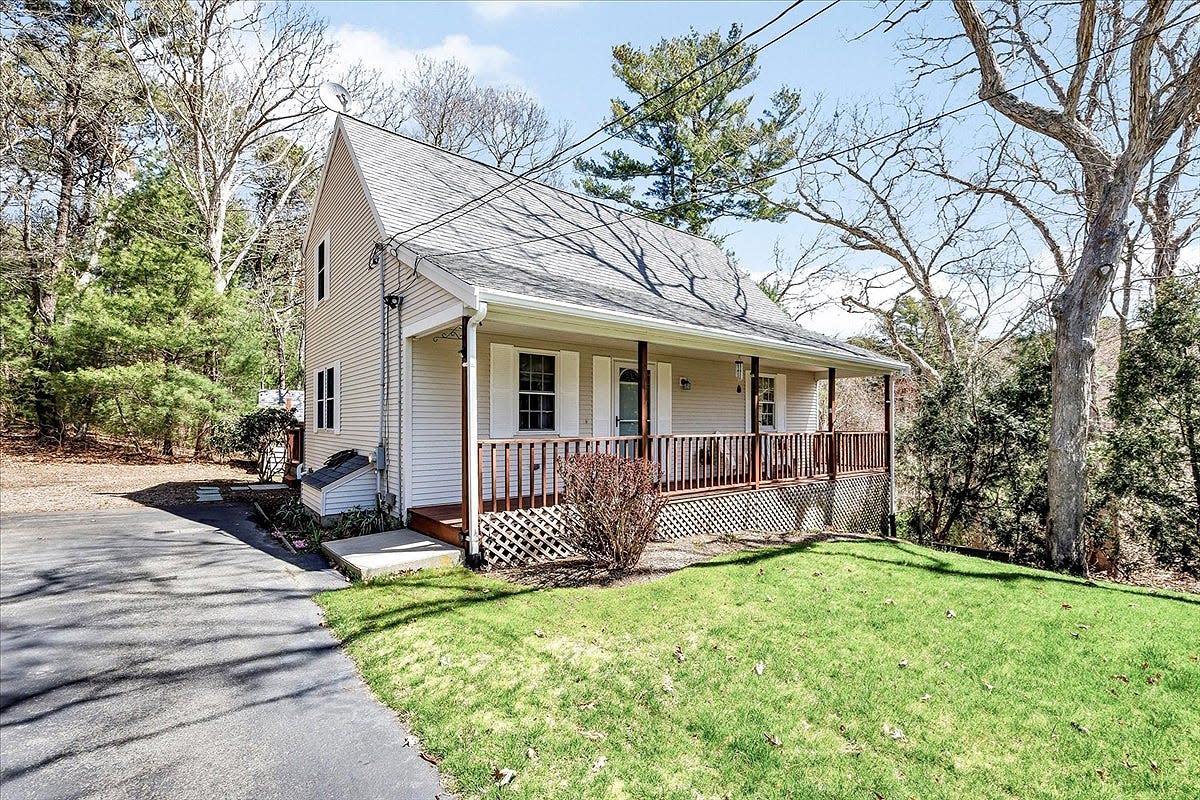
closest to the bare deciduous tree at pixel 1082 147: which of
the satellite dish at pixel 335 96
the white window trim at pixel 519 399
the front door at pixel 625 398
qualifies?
the front door at pixel 625 398

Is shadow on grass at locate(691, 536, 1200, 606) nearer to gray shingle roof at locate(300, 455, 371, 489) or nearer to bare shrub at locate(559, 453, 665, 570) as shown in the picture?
bare shrub at locate(559, 453, 665, 570)

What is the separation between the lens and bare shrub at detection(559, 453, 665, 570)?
20.8ft

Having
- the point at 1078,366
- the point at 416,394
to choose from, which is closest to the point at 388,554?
the point at 416,394

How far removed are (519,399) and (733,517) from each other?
13.1 feet

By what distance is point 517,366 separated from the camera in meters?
9.00

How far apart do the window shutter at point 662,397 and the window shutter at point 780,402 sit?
4.22 metres

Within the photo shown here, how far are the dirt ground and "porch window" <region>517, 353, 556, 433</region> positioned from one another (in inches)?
304

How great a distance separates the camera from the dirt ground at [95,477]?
11219 millimetres

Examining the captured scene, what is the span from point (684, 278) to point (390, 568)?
893 centimetres

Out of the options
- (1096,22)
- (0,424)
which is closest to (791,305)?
(1096,22)

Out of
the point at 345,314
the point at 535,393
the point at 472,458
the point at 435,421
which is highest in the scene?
the point at 345,314

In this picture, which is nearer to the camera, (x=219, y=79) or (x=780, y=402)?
(x=780, y=402)

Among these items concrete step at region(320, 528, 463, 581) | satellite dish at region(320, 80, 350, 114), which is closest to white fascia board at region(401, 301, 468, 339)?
concrete step at region(320, 528, 463, 581)

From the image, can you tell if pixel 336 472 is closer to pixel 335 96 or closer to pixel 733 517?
pixel 733 517
